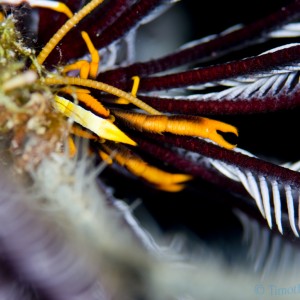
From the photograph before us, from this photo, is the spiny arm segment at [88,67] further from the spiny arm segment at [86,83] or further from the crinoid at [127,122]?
the spiny arm segment at [86,83]

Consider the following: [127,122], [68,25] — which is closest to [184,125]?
[127,122]

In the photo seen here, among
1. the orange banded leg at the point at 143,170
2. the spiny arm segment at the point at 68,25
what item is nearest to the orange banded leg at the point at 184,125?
the orange banded leg at the point at 143,170

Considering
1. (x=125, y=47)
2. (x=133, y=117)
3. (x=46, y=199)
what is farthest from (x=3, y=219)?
(x=125, y=47)

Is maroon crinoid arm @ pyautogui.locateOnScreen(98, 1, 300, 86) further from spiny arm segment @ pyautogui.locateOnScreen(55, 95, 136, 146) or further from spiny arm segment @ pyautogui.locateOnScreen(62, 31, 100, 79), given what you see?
spiny arm segment @ pyautogui.locateOnScreen(55, 95, 136, 146)

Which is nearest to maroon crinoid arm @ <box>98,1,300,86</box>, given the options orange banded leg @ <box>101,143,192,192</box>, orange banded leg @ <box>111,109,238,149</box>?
→ orange banded leg @ <box>101,143,192,192</box>

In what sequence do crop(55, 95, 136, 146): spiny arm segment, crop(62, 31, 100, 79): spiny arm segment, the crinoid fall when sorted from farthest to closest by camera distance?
crop(62, 31, 100, 79): spiny arm segment, crop(55, 95, 136, 146): spiny arm segment, the crinoid

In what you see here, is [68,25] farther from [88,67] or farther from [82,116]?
[82,116]

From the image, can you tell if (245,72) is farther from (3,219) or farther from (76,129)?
(3,219)
